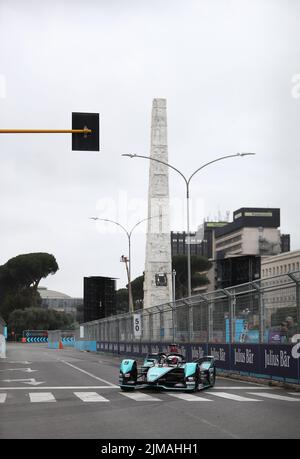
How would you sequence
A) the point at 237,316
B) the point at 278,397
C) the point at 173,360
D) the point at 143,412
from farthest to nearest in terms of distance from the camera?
the point at 237,316, the point at 173,360, the point at 278,397, the point at 143,412

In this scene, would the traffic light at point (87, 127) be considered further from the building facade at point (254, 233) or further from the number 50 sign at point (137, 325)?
the building facade at point (254, 233)

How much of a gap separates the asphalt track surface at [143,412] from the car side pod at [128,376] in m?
0.24

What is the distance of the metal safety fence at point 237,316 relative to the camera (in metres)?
19.1

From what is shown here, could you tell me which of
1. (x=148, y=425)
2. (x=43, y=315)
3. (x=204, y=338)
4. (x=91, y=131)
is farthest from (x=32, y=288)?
(x=148, y=425)

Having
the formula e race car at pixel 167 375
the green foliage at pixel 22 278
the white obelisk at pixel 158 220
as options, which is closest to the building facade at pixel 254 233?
the green foliage at pixel 22 278

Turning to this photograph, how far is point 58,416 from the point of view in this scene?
11445 mm

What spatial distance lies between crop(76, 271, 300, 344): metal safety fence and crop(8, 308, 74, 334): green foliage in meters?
88.7

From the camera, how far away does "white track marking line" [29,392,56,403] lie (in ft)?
47.4

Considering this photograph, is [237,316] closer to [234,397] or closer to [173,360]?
[173,360]

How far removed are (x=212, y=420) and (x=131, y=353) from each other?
32475mm

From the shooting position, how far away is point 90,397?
15250mm

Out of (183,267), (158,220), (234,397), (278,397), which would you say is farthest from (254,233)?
(234,397)

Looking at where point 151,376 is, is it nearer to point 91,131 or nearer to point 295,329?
point 295,329

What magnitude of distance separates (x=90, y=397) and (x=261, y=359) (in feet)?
22.3
